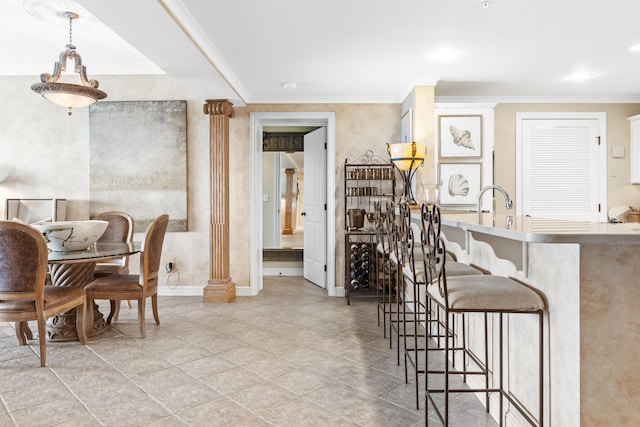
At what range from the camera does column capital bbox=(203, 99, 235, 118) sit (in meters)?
4.73

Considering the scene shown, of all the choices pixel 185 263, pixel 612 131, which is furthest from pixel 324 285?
pixel 612 131

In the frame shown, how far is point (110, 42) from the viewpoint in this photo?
4.10 meters

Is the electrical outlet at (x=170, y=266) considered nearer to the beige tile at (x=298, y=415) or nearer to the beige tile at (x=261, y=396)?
the beige tile at (x=261, y=396)

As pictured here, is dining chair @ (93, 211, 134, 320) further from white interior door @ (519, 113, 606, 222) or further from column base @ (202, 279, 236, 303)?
white interior door @ (519, 113, 606, 222)

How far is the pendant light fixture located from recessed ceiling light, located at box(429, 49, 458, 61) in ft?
9.16

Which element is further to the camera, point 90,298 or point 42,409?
point 90,298

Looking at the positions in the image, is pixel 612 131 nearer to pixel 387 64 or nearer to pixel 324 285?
pixel 387 64

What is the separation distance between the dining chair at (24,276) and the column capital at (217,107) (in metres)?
2.49

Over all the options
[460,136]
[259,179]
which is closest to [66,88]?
[259,179]

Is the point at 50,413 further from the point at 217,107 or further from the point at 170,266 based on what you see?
the point at 217,107

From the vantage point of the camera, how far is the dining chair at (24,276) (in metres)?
2.66

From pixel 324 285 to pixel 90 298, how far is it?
283 centimetres

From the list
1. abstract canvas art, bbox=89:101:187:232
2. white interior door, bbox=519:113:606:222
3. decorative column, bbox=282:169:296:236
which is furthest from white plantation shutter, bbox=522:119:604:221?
decorative column, bbox=282:169:296:236

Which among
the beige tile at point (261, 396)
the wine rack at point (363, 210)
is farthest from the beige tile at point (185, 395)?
the wine rack at point (363, 210)
